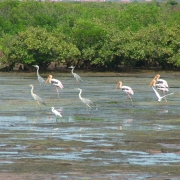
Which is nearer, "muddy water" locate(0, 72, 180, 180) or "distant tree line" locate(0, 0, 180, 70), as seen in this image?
"muddy water" locate(0, 72, 180, 180)

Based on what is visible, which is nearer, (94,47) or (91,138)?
(91,138)

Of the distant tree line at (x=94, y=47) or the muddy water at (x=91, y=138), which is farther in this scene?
the distant tree line at (x=94, y=47)

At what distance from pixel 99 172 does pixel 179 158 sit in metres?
2.04

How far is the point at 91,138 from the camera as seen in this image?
1523cm

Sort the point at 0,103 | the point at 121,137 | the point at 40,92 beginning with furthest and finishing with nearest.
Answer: the point at 40,92
the point at 0,103
the point at 121,137

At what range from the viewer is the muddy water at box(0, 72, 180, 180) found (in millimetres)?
11375

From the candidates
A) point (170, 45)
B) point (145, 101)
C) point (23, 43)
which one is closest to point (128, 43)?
point (170, 45)

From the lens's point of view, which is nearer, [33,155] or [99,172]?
[99,172]

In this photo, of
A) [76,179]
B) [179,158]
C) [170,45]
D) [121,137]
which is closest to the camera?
[76,179]

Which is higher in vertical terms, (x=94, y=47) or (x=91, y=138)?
(x=91, y=138)

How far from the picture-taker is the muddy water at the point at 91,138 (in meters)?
11.4

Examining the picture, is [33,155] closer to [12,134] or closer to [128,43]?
[12,134]

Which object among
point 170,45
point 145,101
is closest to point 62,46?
point 170,45

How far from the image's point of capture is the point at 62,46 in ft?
155
